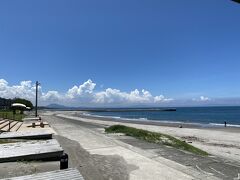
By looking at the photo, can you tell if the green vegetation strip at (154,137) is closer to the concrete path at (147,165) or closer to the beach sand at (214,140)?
the beach sand at (214,140)

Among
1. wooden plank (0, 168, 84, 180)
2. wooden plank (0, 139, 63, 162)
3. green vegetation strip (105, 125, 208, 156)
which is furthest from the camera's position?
green vegetation strip (105, 125, 208, 156)

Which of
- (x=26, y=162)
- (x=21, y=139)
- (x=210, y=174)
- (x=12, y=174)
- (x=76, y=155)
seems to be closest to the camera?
(x=12, y=174)

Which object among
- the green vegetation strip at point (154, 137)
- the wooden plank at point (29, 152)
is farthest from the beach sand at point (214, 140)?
the wooden plank at point (29, 152)

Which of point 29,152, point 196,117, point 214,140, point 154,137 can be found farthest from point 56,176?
point 196,117

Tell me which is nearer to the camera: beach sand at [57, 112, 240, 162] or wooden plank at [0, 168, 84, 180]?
wooden plank at [0, 168, 84, 180]

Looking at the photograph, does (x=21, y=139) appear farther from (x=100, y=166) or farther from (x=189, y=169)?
(x=189, y=169)

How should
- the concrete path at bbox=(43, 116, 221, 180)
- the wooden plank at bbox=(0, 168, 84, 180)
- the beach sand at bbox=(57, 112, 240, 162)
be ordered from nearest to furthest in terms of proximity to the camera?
the wooden plank at bbox=(0, 168, 84, 180), the concrete path at bbox=(43, 116, 221, 180), the beach sand at bbox=(57, 112, 240, 162)

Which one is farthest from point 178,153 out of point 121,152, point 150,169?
point 150,169

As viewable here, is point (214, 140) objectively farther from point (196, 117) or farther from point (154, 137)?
point (196, 117)

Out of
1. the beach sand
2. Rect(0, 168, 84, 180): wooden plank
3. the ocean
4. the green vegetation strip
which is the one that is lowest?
the ocean

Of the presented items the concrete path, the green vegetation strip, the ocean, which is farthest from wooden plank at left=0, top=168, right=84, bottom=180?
the ocean

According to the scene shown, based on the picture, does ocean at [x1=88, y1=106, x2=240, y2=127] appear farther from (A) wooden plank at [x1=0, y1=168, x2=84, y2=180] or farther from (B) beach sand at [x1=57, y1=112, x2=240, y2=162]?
(A) wooden plank at [x1=0, y1=168, x2=84, y2=180]

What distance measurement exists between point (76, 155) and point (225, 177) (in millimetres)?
5138

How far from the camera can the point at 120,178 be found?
6910 mm
